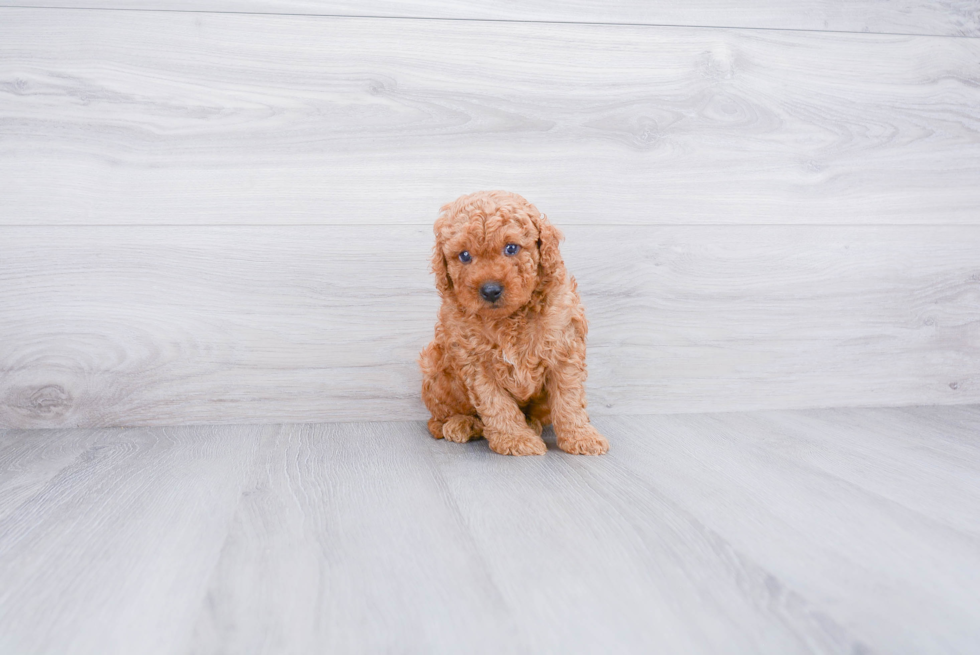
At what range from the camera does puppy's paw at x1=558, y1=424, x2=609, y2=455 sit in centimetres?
134

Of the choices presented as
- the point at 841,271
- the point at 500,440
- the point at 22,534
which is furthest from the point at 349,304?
the point at 841,271

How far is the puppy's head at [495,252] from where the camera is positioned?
1217mm

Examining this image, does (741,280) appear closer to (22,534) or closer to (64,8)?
(22,534)

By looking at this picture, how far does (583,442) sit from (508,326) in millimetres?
284

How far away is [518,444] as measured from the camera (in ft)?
4.39

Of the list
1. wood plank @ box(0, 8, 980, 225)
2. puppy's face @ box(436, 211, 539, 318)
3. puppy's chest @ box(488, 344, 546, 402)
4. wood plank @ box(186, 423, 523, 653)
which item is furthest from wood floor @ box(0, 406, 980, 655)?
wood plank @ box(0, 8, 980, 225)

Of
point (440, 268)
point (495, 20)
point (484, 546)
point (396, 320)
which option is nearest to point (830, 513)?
point (484, 546)

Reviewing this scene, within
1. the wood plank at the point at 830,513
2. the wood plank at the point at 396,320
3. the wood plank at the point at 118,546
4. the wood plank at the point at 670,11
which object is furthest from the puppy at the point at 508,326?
the wood plank at the point at 670,11

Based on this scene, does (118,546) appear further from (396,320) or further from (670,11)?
(670,11)

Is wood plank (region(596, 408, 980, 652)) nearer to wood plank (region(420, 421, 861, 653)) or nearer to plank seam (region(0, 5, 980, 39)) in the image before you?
wood plank (region(420, 421, 861, 653))

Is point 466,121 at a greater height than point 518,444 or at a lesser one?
greater

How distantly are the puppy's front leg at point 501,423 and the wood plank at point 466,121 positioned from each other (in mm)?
485

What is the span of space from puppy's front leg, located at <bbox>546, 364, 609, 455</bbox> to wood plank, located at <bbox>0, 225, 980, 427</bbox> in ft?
1.02

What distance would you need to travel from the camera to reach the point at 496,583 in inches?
31.7
